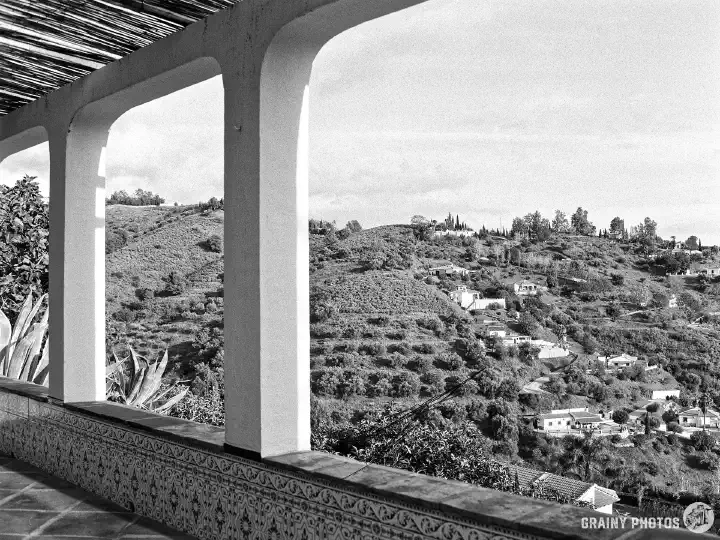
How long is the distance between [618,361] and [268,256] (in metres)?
25.3

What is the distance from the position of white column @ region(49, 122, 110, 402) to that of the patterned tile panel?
22cm

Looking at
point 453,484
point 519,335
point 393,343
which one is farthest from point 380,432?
point 519,335

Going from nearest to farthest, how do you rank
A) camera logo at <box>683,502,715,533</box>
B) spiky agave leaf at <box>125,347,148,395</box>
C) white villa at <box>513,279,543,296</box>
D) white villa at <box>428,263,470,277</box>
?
camera logo at <box>683,502,715,533</box>, spiky agave leaf at <box>125,347,148,395</box>, white villa at <box>513,279,543,296</box>, white villa at <box>428,263,470,277</box>

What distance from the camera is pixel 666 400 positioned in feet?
77.9

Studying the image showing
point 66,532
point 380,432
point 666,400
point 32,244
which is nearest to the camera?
point 66,532

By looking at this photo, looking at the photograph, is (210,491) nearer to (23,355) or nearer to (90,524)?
(90,524)

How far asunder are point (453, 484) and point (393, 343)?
24.6 meters

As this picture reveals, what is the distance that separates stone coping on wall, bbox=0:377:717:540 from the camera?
1933 mm

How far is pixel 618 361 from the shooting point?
85.6 ft

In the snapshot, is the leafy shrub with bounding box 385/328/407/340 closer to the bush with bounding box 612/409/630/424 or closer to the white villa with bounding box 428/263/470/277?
the white villa with bounding box 428/263/470/277

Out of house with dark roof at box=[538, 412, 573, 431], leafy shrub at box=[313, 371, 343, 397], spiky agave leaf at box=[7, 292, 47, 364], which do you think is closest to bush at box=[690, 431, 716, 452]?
house with dark roof at box=[538, 412, 573, 431]

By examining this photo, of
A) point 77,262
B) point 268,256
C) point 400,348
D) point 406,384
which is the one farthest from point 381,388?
point 268,256

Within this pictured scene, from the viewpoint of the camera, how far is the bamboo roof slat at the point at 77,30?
2.94 m

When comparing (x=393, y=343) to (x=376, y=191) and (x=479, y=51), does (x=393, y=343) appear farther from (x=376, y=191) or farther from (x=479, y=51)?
(x=479, y=51)
